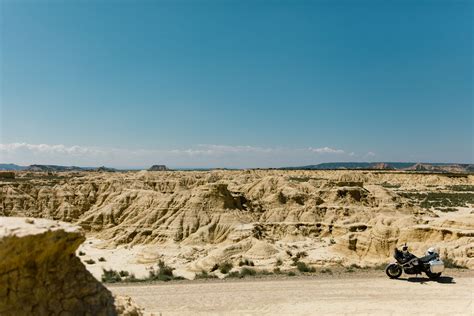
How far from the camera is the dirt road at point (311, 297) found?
12141 mm

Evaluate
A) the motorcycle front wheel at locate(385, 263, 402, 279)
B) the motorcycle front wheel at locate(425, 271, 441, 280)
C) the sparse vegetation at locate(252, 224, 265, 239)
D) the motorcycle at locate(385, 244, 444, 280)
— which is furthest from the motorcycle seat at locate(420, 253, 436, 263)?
the sparse vegetation at locate(252, 224, 265, 239)

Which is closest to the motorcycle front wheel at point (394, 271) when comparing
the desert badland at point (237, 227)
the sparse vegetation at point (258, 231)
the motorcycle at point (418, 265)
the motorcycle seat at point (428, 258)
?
the motorcycle at point (418, 265)

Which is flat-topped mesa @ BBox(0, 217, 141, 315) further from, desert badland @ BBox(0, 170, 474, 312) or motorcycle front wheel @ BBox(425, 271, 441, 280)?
motorcycle front wheel @ BBox(425, 271, 441, 280)

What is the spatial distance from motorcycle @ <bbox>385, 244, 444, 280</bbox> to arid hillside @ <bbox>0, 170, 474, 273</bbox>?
4208 millimetres

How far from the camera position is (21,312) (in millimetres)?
6883

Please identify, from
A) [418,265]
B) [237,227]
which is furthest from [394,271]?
[237,227]

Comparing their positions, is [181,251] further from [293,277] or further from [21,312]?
[21,312]

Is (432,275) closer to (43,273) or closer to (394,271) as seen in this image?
(394,271)

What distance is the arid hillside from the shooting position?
80.8 feet

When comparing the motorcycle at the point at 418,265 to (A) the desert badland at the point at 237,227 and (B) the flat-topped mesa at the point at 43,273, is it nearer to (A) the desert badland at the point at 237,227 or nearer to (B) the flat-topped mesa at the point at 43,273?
(A) the desert badland at the point at 237,227

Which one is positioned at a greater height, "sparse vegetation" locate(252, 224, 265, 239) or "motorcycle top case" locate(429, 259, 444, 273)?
"motorcycle top case" locate(429, 259, 444, 273)

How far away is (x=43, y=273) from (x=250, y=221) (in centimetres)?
3237

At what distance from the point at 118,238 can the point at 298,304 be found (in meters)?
28.9

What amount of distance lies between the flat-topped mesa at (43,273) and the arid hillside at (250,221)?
16.5 meters
